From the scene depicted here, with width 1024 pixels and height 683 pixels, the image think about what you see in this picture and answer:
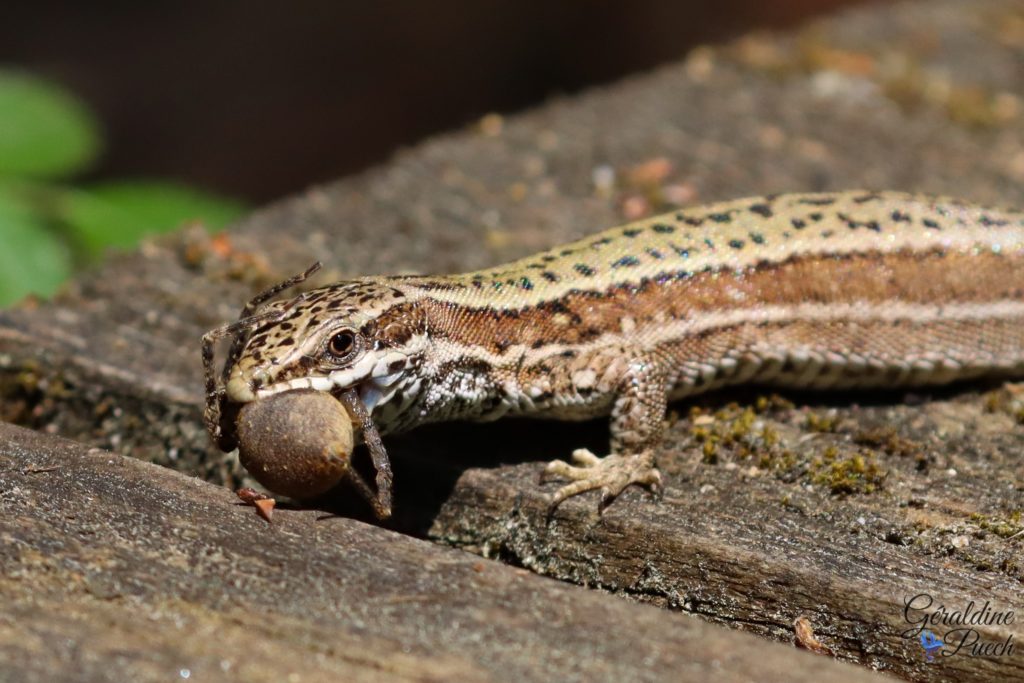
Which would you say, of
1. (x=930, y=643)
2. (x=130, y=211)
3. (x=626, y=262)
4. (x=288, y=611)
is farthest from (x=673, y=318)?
(x=130, y=211)

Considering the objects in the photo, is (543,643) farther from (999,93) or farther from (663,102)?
(999,93)

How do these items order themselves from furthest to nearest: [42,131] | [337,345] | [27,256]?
1. [42,131]
2. [27,256]
3. [337,345]

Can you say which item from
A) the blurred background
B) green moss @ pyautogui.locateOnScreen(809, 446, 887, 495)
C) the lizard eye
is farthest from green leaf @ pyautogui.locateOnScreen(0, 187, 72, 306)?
the blurred background

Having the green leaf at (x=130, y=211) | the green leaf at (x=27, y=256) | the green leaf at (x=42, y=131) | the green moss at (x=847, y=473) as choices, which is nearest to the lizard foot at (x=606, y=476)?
the green moss at (x=847, y=473)

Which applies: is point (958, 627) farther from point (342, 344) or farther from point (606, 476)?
point (342, 344)

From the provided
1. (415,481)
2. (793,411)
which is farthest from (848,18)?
(415,481)

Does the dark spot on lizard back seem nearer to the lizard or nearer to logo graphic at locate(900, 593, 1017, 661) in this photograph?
the lizard
